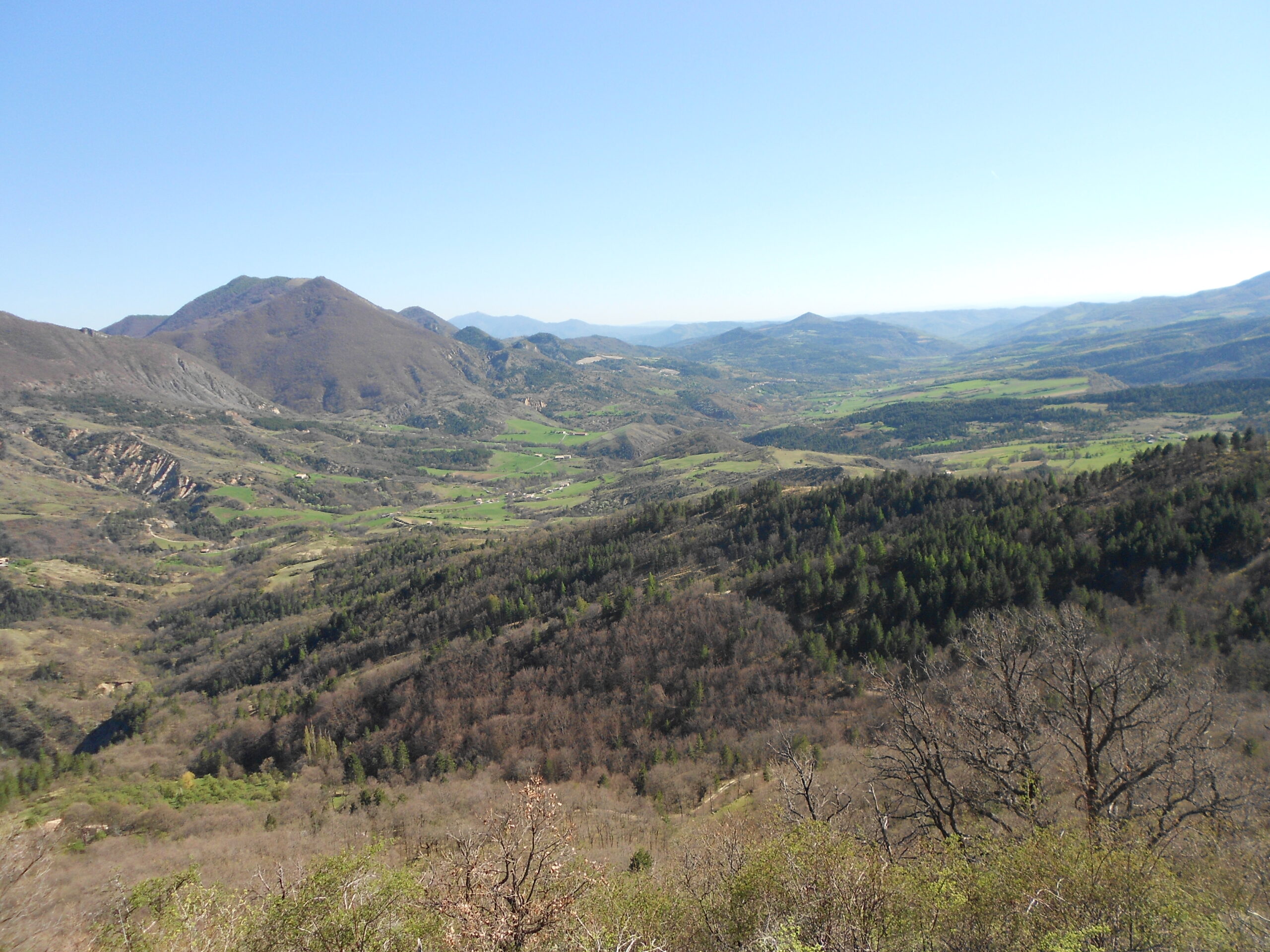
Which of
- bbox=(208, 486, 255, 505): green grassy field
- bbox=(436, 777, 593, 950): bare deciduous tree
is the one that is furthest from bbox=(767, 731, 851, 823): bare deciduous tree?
bbox=(208, 486, 255, 505): green grassy field

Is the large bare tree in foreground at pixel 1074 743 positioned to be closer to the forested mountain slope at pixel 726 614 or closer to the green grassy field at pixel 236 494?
the forested mountain slope at pixel 726 614

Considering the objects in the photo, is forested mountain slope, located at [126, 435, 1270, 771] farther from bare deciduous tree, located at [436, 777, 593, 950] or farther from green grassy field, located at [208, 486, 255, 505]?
green grassy field, located at [208, 486, 255, 505]

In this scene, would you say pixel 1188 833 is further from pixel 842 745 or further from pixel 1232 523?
pixel 1232 523

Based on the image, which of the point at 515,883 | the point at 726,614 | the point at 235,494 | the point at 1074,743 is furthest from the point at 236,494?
the point at 1074,743

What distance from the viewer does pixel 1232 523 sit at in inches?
2157

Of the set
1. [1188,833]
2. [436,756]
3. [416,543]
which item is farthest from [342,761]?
[416,543]

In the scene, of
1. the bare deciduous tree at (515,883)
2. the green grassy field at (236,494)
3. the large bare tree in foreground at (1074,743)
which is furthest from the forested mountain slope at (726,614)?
the green grassy field at (236,494)

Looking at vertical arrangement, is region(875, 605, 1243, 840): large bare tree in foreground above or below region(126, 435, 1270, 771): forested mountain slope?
above

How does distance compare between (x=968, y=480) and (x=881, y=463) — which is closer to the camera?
(x=968, y=480)

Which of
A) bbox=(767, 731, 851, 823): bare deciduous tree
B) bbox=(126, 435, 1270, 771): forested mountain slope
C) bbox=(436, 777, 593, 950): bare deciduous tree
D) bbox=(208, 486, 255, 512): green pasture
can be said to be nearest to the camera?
bbox=(436, 777, 593, 950): bare deciduous tree

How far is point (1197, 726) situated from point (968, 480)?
75.5m

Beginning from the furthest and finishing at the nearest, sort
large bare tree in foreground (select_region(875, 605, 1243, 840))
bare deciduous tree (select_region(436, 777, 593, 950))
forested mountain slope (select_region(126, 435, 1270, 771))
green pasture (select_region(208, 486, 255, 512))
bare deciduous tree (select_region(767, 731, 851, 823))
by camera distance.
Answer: green pasture (select_region(208, 486, 255, 512)) < forested mountain slope (select_region(126, 435, 1270, 771)) < bare deciduous tree (select_region(767, 731, 851, 823)) < large bare tree in foreground (select_region(875, 605, 1243, 840)) < bare deciduous tree (select_region(436, 777, 593, 950))

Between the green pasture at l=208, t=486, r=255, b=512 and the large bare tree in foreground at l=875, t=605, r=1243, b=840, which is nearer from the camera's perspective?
the large bare tree in foreground at l=875, t=605, r=1243, b=840

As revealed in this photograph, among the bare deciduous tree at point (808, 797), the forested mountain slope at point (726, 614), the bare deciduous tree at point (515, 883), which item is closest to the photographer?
the bare deciduous tree at point (515, 883)
